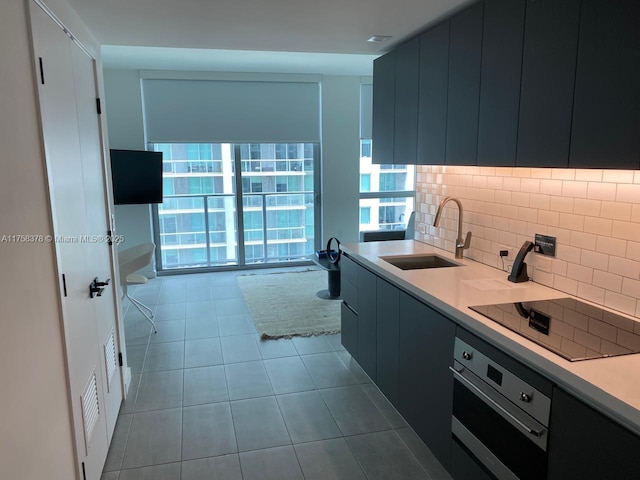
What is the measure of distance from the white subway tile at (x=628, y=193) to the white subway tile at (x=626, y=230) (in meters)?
0.10

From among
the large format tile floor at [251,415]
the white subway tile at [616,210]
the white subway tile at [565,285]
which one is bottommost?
the large format tile floor at [251,415]

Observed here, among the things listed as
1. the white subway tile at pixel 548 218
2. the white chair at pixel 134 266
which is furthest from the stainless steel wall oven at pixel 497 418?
the white chair at pixel 134 266

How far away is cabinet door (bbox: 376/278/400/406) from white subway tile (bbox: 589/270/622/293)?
99 cm

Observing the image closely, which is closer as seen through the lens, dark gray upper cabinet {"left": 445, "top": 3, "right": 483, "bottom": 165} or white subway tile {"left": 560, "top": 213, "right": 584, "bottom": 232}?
white subway tile {"left": 560, "top": 213, "right": 584, "bottom": 232}

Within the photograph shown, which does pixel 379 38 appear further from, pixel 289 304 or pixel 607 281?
pixel 289 304

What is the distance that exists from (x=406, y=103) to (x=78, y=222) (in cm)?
222

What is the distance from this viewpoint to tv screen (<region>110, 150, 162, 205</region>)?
5.58 meters

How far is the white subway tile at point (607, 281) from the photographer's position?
1977 millimetres

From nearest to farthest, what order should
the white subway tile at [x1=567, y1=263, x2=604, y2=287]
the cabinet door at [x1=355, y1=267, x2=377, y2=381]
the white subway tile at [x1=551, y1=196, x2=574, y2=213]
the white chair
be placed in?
1. the white subway tile at [x1=567, y1=263, x2=604, y2=287]
2. the white subway tile at [x1=551, y1=196, x2=574, y2=213]
3. the cabinet door at [x1=355, y1=267, x2=377, y2=381]
4. the white chair

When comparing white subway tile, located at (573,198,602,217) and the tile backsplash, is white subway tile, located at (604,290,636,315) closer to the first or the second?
the tile backsplash

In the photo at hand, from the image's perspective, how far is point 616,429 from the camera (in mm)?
1296

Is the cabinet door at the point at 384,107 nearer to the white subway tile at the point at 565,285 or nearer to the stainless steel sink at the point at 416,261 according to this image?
the stainless steel sink at the point at 416,261

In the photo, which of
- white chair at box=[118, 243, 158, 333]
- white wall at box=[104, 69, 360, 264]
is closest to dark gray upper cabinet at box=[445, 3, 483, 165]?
white chair at box=[118, 243, 158, 333]

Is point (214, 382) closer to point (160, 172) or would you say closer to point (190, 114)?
point (160, 172)
